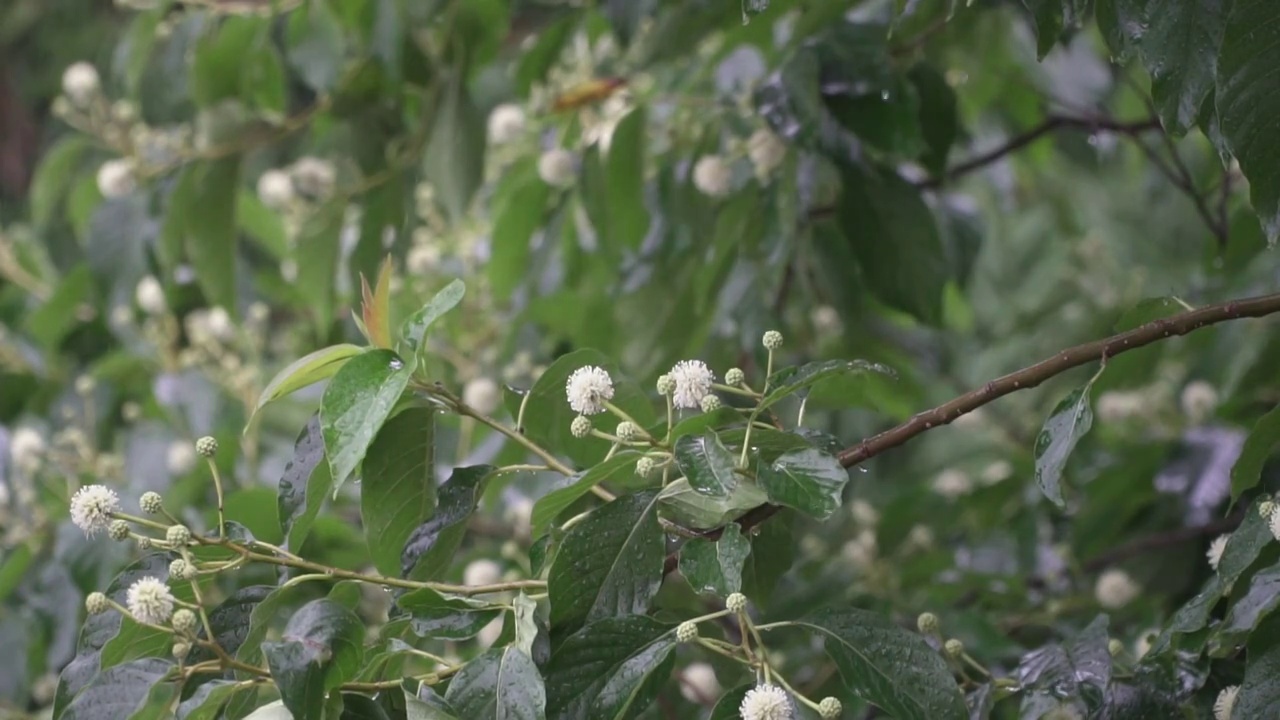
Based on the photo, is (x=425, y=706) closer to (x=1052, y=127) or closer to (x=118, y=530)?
(x=118, y=530)

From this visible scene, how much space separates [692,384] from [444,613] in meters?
0.15

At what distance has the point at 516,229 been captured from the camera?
1.25 meters

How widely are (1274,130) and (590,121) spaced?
0.71 metres

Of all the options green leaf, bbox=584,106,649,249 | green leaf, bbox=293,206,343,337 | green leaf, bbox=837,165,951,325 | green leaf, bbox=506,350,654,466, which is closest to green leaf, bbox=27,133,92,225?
green leaf, bbox=293,206,343,337

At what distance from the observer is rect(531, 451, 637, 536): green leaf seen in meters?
0.56

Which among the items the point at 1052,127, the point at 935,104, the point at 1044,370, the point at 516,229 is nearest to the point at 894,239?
the point at 935,104

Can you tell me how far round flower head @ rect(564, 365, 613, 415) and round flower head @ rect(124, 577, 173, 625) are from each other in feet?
0.61

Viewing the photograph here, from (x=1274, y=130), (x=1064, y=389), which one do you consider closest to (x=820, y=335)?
(x=1064, y=389)

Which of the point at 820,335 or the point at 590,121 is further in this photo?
the point at 820,335

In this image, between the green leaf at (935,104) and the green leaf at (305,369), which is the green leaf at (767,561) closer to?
the green leaf at (305,369)

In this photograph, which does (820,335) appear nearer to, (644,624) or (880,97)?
(880,97)

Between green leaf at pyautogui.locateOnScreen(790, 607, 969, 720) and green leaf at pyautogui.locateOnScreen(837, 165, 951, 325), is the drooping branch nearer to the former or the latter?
green leaf at pyautogui.locateOnScreen(790, 607, 969, 720)

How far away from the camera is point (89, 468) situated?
1.37 m

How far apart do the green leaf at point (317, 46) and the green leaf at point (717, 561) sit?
758 millimetres
